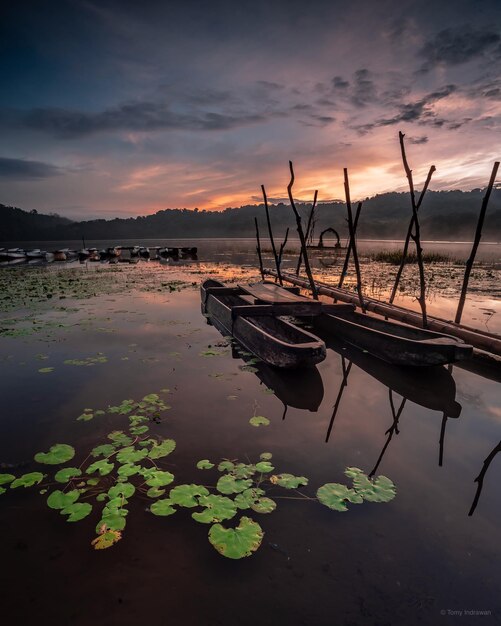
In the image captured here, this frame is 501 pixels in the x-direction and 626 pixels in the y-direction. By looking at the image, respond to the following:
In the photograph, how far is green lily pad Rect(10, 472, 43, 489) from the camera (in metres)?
3.28

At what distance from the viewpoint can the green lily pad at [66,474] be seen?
11.1ft

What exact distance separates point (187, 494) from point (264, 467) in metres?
0.88

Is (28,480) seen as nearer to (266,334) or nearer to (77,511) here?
(77,511)

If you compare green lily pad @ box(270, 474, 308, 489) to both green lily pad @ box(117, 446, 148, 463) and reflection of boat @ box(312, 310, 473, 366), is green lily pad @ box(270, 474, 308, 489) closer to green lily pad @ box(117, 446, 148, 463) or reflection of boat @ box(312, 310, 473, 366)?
green lily pad @ box(117, 446, 148, 463)

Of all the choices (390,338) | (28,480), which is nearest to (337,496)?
(28,480)

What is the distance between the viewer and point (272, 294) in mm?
10422

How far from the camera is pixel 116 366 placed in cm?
660

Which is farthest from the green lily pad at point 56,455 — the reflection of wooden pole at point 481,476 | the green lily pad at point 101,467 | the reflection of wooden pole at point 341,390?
the reflection of wooden pole at point 481,476

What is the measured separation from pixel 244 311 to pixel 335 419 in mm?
3941

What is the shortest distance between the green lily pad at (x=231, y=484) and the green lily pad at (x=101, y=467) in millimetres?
1176

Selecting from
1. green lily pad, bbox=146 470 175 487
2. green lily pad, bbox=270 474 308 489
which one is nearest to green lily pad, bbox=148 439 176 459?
green lily pad, bbox=146 470 175 487

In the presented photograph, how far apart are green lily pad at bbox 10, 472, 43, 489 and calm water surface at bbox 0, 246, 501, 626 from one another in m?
0.08

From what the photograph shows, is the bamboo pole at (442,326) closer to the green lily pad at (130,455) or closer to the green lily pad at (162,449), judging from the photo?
the green lily pad at (162,449)

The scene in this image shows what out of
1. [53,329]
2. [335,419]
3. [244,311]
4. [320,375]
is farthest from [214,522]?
[53,329]
